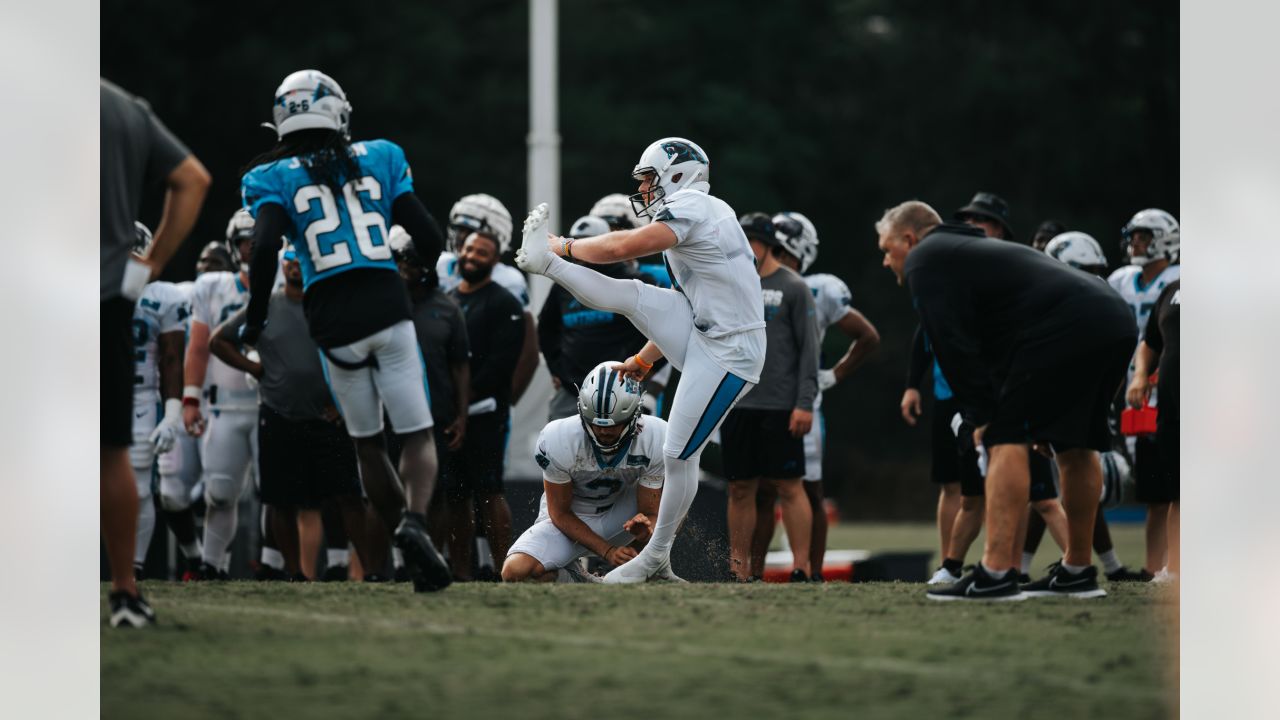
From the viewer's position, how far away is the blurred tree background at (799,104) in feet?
57.6

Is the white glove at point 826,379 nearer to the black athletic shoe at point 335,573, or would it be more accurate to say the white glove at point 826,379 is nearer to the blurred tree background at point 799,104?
the black athletic shoe at point 335,573

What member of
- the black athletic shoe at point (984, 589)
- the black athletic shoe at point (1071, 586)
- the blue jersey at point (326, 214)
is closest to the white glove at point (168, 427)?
the blue jersey at point (326, 214)

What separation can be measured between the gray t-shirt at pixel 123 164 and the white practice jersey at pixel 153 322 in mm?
2677

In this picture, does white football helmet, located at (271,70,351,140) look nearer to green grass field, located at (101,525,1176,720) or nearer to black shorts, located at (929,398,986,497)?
green grass field, located at (101,525,1176,720)

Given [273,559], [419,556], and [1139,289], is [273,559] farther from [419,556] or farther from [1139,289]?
[1139,289]

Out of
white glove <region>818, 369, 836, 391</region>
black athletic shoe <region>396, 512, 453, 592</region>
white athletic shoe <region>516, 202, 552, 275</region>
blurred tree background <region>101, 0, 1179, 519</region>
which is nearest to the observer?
black athletic shoe <region>396, 512, 453, 592</region>

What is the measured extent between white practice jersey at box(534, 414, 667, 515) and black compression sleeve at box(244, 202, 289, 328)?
1.18 metres

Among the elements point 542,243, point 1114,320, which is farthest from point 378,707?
point 1114,320

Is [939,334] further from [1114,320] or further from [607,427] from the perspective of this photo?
[607,427]

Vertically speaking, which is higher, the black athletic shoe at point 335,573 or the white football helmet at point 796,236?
the white football helmet at point 796,236

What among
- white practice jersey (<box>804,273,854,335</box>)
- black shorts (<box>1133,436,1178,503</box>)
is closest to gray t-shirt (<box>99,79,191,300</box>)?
white practice jersey (<box>804,273,854,335</box>)

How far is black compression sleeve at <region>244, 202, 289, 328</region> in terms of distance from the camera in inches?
195

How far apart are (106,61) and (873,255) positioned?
960cm

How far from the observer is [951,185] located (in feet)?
68.4
